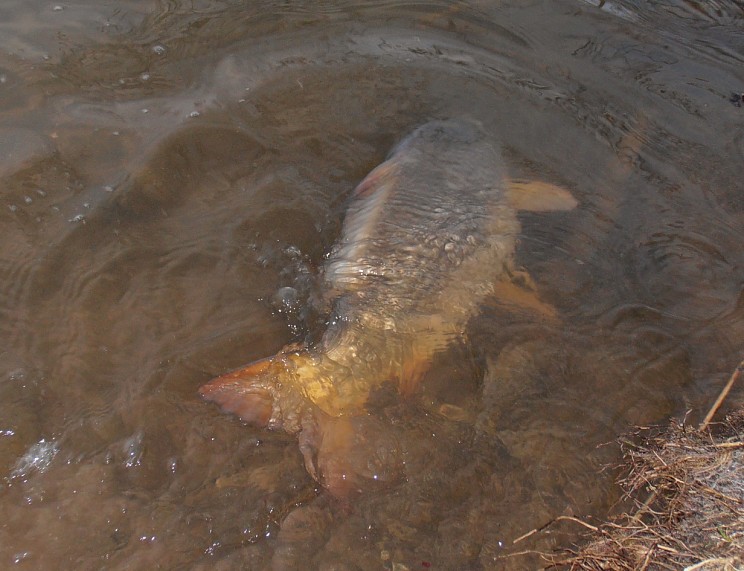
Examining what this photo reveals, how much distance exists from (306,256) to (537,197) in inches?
59.8

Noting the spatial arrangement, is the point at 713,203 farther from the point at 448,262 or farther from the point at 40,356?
the point at 40,356

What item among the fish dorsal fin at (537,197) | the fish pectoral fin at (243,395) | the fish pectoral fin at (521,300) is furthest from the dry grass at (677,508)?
the fish dorsal fin at (537,197)

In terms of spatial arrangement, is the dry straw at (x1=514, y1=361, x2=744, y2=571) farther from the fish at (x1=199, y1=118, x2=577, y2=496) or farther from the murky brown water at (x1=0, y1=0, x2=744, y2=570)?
the fish at (x1=199, y1=118, x2=577, y2=496)

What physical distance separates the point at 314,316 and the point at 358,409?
0.64 m

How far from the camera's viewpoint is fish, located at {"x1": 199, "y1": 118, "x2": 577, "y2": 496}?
9.84 feet

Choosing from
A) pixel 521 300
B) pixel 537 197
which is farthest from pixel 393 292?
pixel 537 197

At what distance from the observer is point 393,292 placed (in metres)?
3.49

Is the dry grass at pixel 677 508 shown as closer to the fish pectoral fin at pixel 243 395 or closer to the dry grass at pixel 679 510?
the dry grass at pixel 679 510

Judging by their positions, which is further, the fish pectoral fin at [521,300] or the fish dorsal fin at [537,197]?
the fish dorsal fin at [537,197]

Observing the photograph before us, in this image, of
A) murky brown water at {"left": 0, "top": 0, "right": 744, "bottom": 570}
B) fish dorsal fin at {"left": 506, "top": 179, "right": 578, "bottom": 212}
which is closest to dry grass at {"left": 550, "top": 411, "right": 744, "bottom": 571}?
murky brown water at {"left": 0, "top": 0, "right": 744, "bottom": 570}

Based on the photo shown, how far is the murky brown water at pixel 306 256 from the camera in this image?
2791mm

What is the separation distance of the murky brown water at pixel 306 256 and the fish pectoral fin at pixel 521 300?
3.6 inches

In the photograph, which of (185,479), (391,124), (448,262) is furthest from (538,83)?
(185,479)

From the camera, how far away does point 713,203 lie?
4430 millimetres
